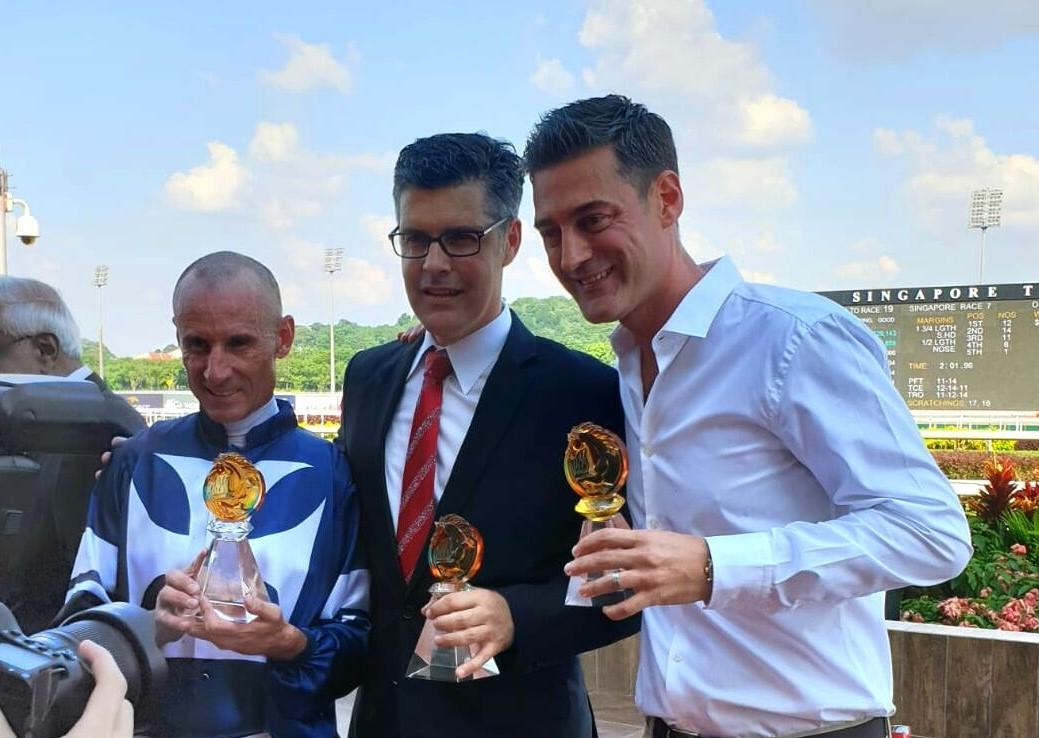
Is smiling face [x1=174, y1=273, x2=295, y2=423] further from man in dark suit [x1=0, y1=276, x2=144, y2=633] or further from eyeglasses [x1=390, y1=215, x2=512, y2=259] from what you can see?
eyeglasses [x1=390, y1=215, x2=512, y2=259]

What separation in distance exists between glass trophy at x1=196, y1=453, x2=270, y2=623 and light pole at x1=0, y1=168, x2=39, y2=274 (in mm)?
413

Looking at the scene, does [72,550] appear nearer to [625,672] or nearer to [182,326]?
[182,326]

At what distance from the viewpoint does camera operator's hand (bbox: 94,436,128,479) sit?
4.65ft

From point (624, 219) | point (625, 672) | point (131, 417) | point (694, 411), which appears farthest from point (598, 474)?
point (625, 672)

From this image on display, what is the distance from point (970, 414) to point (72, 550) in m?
→ 13.9

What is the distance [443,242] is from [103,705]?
94cm

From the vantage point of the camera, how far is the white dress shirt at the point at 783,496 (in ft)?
4.83

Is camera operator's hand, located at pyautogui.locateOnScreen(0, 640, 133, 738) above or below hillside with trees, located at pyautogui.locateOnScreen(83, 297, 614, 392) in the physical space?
below

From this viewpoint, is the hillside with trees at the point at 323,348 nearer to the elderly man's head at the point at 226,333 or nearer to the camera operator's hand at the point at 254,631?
the elderly man's head at the point at 226,333

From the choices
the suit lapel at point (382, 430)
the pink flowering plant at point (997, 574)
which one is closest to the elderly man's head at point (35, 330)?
the suit lapel at point (382, 430)

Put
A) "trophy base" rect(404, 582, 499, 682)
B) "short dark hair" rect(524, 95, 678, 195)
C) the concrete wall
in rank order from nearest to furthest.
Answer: "trophy base" rect(404, 582, 499, 682) → "short dark hair" rect(524, 95, 678, 195) → the concrete wall

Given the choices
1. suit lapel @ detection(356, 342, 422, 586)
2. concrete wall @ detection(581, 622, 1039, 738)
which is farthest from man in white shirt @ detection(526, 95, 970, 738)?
concrete wall @ detection(581, 622, 1039, 738)

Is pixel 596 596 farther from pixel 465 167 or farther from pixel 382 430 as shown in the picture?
pixel 465 167

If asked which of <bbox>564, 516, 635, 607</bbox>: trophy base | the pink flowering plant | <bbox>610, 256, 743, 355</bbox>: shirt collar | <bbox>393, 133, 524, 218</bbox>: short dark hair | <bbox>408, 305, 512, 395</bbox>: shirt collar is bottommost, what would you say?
the pink flowering plant
